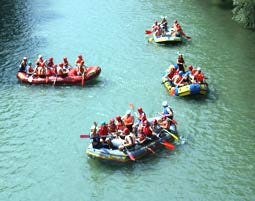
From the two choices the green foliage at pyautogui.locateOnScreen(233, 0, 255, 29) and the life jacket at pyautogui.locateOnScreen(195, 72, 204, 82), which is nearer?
the life jacket at pyautogui.locateOnScreen(195, 72, 204, 82)

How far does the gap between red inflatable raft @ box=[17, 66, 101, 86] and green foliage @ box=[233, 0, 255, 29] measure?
49.3 feet

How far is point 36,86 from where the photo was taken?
2905cm

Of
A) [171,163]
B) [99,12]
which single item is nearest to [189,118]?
[171,163]

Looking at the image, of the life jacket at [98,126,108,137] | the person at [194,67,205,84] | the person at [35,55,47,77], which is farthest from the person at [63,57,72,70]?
the life jacket at [98,126,108,137]

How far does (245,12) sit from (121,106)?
17.4m

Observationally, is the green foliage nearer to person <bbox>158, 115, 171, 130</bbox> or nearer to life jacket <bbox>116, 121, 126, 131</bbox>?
person <bbox>158, 115, 171, 130</bbox>

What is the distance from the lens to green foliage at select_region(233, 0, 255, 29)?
37469 mm

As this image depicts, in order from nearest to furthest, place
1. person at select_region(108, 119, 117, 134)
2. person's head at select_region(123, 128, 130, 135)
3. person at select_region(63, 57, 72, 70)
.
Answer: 1. person's head at select_region(123, 128, 130, 135)
2. person at select_region(108, 119, 117, 134)
3. person at select_region(63, 57, 72, 70)

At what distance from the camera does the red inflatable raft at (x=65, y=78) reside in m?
29.0

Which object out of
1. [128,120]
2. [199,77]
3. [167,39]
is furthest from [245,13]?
[128,120]

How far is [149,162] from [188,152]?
6.97 feet

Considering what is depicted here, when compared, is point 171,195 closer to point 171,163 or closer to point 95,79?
point 171,163

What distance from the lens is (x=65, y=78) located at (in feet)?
95.2

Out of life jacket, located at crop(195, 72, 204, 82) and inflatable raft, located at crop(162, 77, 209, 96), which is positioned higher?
life jacket, located at crop(195, 72, 204, 82)
